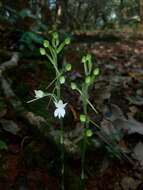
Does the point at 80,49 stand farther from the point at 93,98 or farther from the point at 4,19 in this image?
the point at 93,98

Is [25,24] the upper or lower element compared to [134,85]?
upper

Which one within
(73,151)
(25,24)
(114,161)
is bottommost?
(114,161)

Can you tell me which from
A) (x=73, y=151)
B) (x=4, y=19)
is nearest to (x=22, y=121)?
(x=73, y=151)

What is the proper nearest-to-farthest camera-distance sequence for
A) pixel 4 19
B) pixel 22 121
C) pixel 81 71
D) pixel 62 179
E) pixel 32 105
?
pixel 62 179, pixel 22 121, pixel 32 105, pixel 81 71, pixel 4 19

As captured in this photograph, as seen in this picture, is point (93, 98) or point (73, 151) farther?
point (93, 98)

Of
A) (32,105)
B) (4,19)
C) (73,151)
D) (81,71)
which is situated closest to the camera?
(73,151)

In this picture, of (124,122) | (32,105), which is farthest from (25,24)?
(124,122)
